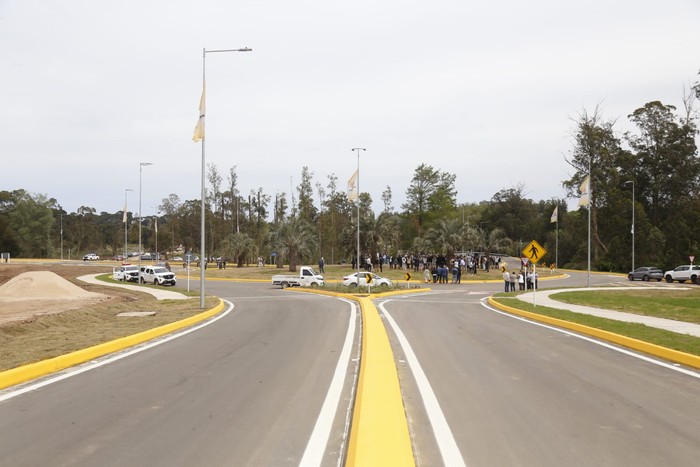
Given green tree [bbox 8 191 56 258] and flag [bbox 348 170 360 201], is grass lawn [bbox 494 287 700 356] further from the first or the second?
→ green tree [bbox 8 191 56 258]

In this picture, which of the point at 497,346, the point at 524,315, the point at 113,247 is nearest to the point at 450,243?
the point at 524,315

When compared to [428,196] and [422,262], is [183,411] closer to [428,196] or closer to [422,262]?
[422,262]

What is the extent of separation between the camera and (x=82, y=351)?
1110 centimetres

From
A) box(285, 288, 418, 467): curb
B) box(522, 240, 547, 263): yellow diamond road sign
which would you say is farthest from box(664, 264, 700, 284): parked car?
box(285, 288, 418, 467): curb

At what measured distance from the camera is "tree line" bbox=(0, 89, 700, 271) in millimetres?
Result: 59969

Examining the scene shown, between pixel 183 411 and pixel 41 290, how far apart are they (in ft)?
109

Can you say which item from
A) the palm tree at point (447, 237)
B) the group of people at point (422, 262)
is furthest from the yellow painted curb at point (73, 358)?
the palm tree at point (447, 237)

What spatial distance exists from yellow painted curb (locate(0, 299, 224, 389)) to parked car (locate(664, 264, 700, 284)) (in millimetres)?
45392

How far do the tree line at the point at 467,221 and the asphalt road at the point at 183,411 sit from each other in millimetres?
46257

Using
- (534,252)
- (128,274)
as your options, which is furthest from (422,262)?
(534,252)

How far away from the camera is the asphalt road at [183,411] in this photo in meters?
5.46

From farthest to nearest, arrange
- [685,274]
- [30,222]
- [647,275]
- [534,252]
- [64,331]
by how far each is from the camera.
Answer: [30,222], [647,275], [685,274], [534,252], [64,331]

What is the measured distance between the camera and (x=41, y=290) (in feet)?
116

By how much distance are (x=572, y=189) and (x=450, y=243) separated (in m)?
29.4
